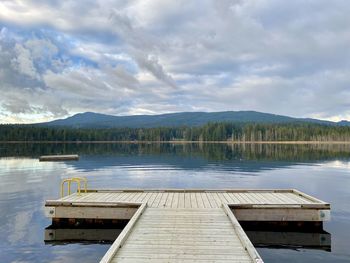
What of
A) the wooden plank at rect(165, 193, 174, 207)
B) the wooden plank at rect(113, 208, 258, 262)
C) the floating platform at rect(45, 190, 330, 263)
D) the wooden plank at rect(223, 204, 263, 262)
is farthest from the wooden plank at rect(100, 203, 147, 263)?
the wooden plank at rect(223, 204, 263, 262)

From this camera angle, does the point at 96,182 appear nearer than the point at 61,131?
Yes

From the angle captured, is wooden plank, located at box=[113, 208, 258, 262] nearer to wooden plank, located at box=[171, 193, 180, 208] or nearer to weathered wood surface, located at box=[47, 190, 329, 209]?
wooden plank, located at box=[171, 193, 180, 208]

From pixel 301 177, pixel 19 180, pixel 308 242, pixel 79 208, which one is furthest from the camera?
pixel 301 177

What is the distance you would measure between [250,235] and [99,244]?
22.2 ft

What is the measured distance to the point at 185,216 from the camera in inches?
550

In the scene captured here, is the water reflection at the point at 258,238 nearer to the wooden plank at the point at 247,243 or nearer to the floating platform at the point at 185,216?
the floating platform at the point at 185,216

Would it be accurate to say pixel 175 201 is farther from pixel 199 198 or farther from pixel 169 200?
pixel 199 198

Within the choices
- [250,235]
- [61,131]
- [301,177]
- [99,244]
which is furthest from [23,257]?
[61,131]

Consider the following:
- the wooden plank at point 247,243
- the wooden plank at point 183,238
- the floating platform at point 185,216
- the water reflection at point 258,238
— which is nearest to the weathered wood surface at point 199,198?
the floating platform at point 185,216

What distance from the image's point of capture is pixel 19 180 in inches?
1334

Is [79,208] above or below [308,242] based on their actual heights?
above

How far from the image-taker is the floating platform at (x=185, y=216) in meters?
9.88

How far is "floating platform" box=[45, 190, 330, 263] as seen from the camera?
9.88m

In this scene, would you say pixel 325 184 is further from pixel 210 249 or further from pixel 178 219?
pixel 210 249
